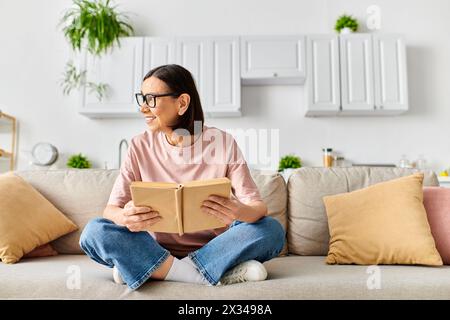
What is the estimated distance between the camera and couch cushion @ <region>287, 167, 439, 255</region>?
1811mm

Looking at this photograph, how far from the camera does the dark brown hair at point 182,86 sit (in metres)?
1.44

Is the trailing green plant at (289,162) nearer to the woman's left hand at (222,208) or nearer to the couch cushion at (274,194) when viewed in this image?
the couch cushion at (274,194)

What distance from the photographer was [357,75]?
3436 mm

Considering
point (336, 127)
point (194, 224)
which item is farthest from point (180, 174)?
point (336, 127)

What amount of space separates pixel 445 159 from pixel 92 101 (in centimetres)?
332

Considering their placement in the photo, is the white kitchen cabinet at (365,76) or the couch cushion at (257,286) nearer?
the couch cushion at (257,286)

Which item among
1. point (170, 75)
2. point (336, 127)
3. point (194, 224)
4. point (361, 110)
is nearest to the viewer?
point (194, 224)

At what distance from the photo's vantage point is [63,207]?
1867mm

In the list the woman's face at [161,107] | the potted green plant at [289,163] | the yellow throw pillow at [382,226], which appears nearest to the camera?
the woman's face at [161,107]

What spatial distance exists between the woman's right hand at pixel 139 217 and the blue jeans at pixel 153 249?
0.25 feet

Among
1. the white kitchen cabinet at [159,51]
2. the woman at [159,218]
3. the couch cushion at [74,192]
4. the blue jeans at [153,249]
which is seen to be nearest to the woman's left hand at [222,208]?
the woman at [159,218]

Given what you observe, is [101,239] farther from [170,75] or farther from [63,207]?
[63,207]

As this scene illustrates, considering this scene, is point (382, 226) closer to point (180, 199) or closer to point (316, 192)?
point (316, 192)

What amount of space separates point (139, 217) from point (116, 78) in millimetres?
2589
